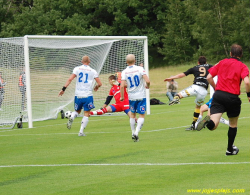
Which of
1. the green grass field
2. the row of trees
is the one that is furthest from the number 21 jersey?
the row of trees

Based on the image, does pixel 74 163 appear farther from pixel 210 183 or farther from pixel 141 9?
pixel 141 9

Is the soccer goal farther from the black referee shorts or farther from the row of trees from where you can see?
the row of trees

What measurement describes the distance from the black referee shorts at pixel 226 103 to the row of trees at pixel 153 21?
45070mm

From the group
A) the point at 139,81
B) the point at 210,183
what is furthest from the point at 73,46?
the point at 210,183

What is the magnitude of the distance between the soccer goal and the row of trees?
32.5 m

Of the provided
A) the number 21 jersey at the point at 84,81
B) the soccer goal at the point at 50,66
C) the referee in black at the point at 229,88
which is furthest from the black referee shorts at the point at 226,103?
the soccer goal at the point at 50,66

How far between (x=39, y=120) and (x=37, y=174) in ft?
40.8

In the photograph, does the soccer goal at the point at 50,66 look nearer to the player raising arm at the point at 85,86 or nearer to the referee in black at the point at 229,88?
the player raising arm at the point at 85,86

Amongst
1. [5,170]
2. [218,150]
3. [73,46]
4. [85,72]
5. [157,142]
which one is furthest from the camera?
[73,46]

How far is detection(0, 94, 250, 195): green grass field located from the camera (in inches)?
306

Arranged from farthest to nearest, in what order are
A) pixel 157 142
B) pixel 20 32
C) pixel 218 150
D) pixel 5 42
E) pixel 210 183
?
pixel 20 32, pixel 5 42, pixel 157 142, pixel 218 150, pixel 210 183

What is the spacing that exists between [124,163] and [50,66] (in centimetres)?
1282

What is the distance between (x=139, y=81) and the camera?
1289 centimetres

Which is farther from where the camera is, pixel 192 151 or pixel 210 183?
pixel 192 151
